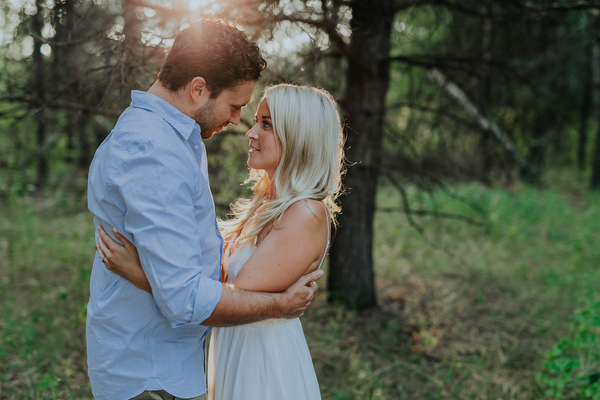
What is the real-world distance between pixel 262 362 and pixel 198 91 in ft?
3.74

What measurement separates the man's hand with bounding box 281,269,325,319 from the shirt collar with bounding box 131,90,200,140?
2.36 ft

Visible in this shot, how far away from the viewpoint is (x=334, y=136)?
2006 mm

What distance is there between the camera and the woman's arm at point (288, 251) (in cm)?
171

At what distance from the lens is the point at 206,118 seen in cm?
170

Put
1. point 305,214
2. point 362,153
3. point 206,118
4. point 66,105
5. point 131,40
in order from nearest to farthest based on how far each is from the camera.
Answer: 1. point 206,118
2. point 305,214
3. point 131,40
4. point 66,105
5. point 362,153

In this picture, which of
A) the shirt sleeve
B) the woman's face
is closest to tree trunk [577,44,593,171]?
the woman's face

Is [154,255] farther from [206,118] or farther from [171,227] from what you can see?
[206,118]

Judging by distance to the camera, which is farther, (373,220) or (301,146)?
(373,220)

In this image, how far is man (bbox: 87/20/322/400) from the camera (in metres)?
1.38

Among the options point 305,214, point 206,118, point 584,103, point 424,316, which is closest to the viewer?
point 206,118

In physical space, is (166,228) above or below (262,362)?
above

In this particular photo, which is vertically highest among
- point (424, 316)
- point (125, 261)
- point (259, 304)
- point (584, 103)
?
point (584, 103)

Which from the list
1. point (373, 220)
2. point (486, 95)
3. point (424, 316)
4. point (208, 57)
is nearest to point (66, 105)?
point (208, 57)

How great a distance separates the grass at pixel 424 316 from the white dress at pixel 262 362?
142cm
